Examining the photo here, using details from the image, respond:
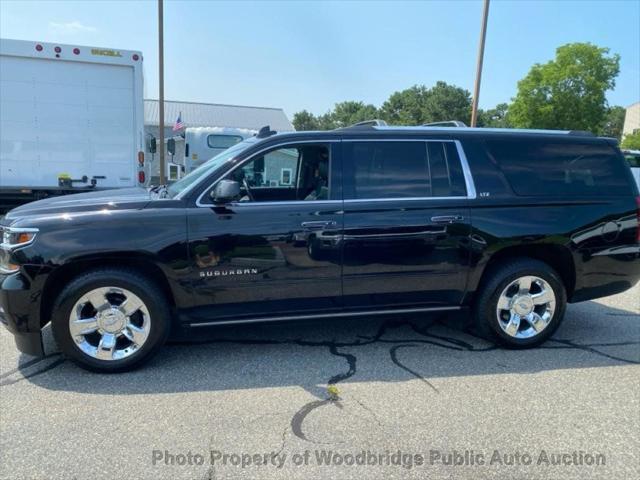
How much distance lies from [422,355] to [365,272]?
922mm

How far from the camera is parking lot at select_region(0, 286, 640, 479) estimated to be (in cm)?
274

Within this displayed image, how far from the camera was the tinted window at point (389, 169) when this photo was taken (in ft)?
13.6

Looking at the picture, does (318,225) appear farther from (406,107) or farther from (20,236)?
(406,107)

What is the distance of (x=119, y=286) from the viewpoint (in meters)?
3.71

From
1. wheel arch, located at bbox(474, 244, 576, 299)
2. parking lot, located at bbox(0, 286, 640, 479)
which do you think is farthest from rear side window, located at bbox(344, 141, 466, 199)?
parking lot, located at bbox(0, 286, 640, 479)

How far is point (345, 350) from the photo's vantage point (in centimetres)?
437

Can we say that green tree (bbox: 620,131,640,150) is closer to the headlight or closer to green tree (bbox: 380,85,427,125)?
green tree (bbox: 380,85,427,125)

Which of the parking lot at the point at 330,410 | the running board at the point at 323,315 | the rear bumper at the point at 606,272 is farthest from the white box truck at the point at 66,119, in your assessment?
the rear bumper at the point at 606,272

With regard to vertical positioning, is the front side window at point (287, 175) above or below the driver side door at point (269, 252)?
above

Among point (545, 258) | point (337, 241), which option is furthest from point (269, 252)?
point (545, 258)

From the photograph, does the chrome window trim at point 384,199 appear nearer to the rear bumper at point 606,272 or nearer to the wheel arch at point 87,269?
the wheel arch at point 87,269

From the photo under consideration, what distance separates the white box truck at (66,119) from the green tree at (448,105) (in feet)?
165

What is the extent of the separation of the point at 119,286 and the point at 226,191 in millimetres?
1076

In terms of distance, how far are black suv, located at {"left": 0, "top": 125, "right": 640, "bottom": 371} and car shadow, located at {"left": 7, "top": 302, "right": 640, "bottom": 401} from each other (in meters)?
0.22
